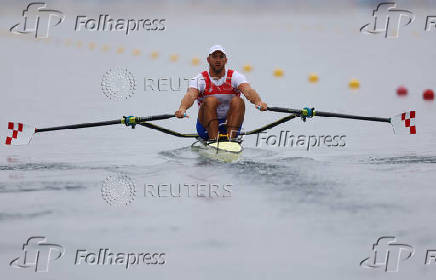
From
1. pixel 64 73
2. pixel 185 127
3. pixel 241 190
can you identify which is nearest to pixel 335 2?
pixel 64 73

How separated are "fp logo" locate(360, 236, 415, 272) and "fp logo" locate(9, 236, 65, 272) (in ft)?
10.0

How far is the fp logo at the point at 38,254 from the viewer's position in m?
8.66

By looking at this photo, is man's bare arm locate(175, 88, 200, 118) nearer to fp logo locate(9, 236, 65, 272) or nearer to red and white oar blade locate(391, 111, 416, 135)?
red and white oar blade locate(391, 111, 416, 135)

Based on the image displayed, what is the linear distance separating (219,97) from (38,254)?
18.9ft

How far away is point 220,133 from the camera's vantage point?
46.4 feet

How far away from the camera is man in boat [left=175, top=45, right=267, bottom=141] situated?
45.3ft

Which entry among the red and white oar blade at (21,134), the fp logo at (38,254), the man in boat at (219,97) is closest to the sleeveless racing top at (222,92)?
the man in boat at (219,97)

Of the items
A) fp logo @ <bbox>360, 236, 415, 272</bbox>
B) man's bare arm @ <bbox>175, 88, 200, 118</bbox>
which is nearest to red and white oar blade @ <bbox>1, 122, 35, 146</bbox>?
man's bare arm @ <bbox>175, 88, 200, 118</bbox>

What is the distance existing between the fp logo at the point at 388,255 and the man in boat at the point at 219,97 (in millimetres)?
4987

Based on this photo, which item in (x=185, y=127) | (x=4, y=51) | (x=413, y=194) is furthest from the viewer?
(x=4, y=51)

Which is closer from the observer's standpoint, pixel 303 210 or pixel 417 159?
pixel 303 210

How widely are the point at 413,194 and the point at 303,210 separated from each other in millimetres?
1643

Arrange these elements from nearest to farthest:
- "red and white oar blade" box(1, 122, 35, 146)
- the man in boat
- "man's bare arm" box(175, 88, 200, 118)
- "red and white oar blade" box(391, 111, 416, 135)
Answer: "man's bare arm" box(175, 88, 200, 118) < the man in boat < "red and white oar blade" box(391, 111, 416, 135) < "red and white oar blade" box(1, 122, 35, 146)

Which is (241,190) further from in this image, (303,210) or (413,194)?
(413,194)
